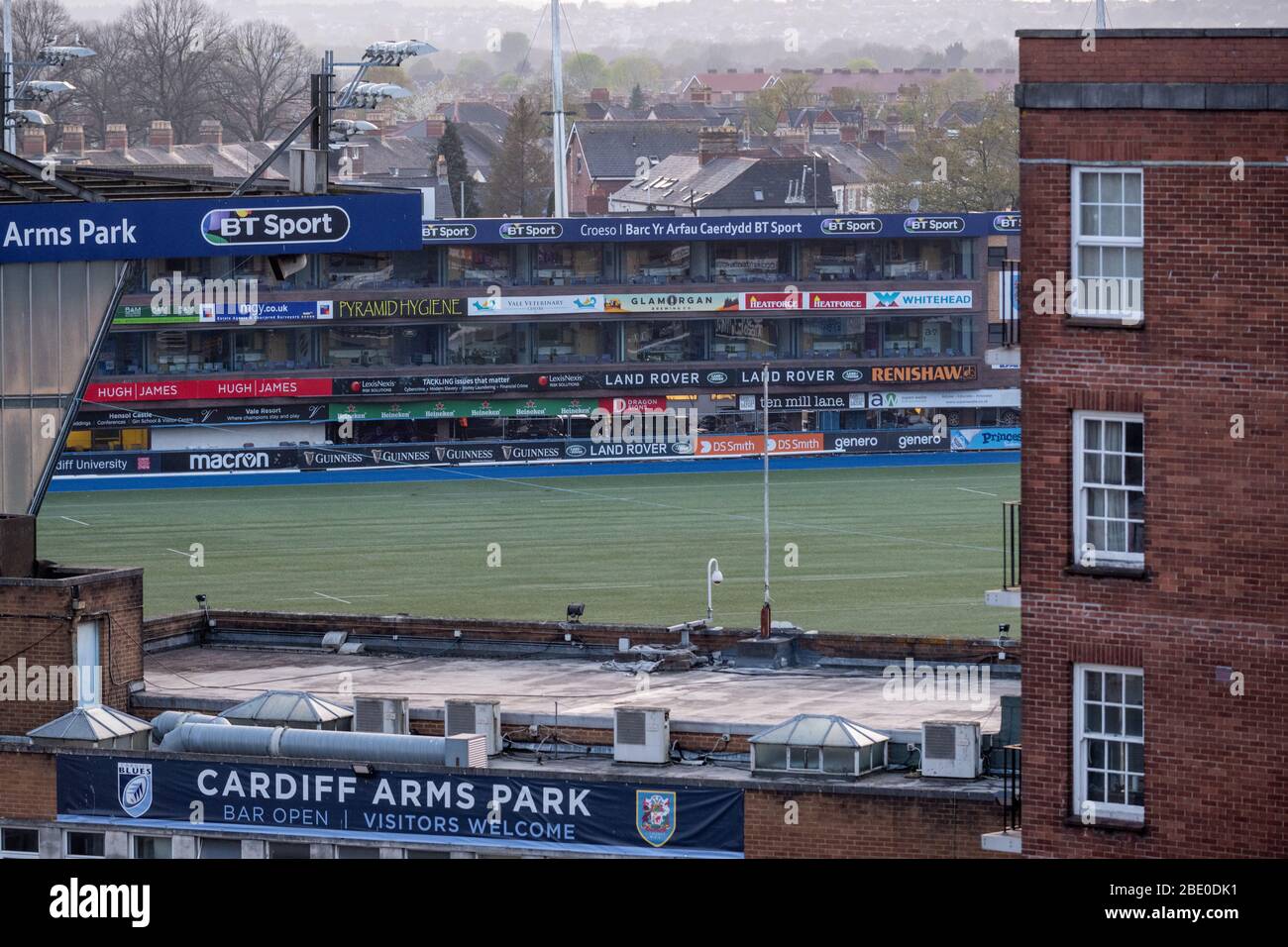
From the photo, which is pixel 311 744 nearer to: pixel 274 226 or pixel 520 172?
pixel 274 226

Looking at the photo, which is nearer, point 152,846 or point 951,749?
point 951,749

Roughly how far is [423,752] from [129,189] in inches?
479

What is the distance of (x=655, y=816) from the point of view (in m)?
26.1

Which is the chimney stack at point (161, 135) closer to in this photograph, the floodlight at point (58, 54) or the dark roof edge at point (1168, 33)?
the floodlight at point (58, 54)

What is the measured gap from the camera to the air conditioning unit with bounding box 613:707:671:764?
28531mm

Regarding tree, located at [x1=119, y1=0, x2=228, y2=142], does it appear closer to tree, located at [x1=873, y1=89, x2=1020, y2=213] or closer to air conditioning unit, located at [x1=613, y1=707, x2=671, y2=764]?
tree, located at [x1=873, y1=89, x2=1020, y2=213]

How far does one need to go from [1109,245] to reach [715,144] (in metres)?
109

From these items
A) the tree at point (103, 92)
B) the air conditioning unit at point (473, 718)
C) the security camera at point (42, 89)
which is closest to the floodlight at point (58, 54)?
the security camera at point (42, 89)

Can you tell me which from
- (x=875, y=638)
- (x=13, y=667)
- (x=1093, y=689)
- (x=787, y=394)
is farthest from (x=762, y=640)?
(x=787, y=394)

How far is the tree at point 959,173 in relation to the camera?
455 ft

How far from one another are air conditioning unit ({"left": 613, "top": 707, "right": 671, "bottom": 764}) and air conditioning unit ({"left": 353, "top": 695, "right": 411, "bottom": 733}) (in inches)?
121

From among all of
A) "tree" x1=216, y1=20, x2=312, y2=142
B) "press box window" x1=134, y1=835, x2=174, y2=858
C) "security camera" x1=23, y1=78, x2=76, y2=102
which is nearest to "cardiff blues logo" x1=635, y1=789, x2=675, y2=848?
"press box window" x1=134, y1=835, x2=174, y2=858

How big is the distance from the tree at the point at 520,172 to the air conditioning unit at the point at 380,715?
124 meters

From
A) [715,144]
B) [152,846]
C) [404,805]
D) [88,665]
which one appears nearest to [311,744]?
[404,805]
